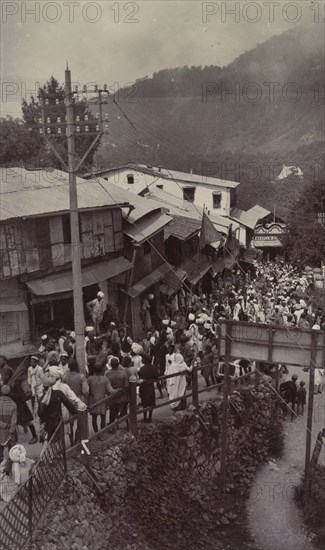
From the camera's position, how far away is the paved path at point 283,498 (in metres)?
13.8

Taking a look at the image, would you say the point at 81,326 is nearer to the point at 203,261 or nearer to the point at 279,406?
the point at 279,406

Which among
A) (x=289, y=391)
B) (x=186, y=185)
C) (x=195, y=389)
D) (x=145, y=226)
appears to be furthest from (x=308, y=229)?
(x=195, y=389)

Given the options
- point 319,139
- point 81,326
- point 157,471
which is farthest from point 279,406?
point 319,139

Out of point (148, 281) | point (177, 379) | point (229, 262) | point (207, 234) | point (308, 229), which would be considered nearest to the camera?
point (177, 379)

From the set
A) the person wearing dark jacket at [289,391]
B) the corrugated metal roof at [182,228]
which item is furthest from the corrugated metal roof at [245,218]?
the person wearing dark jacket at [289,391]

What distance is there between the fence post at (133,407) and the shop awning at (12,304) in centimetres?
569

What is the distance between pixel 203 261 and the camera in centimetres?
3312

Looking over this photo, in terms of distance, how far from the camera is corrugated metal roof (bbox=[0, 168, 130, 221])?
691 inches

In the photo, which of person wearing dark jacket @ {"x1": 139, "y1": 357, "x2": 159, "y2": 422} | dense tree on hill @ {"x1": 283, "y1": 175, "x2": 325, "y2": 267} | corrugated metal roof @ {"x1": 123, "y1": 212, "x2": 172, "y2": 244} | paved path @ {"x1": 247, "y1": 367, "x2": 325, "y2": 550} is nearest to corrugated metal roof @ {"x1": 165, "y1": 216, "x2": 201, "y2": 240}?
corrugated metal roof @ {"x1": 123, "y1": 212, "x2": 172, "y2": 244}

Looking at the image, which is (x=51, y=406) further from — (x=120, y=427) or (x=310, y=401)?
(x=310, y=401)

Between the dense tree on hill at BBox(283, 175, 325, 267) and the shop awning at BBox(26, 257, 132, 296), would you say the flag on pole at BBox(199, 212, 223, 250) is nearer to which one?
the shop awning at BBox(26, 257, 132, 296)

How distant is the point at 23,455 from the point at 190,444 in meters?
6.74

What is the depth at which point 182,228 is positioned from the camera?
29.5 meters

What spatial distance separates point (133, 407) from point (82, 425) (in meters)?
1.91
